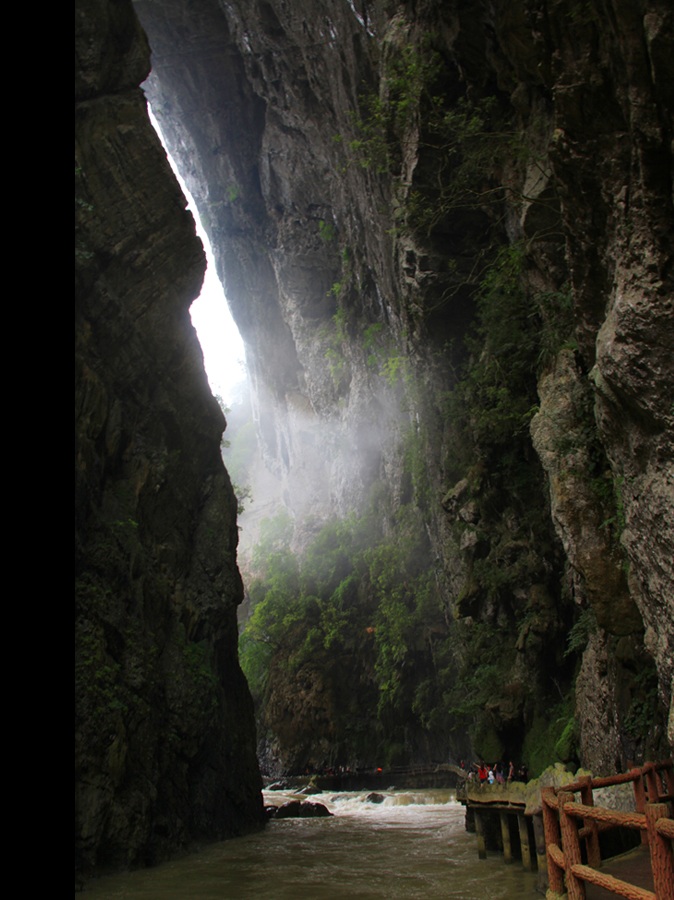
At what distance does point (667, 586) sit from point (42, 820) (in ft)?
22.2

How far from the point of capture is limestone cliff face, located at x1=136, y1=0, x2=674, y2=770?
725cm

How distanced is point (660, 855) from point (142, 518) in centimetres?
1573

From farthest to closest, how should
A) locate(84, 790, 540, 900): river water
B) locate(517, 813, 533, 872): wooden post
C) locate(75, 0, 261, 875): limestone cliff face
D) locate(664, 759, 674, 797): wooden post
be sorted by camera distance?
locate(75, 0, 261, 875): limestone cliff face
locate(517, 813, 533, 872): wooden post
locate(84, 790, 540, 900): river water
locate(664, 759, 674, 797): wooden post

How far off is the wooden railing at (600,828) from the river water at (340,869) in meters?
3.76

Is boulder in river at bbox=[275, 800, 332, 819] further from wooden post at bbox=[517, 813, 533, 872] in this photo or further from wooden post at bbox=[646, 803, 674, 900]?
wooden post at bbox=[646, 803, 674, 900]

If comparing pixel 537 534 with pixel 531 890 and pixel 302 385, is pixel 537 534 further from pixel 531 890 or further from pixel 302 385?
pixel 302 385

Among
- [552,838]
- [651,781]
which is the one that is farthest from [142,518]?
[552,838]

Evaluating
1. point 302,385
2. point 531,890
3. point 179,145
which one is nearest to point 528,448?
point 531,890

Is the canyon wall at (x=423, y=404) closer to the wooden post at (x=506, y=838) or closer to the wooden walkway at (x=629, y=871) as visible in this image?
the wooden post at (x=506, y=838)

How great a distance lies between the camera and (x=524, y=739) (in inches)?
623

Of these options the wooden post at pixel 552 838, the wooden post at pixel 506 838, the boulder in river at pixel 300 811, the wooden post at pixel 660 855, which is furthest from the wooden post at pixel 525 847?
the boulder in river at pixel 300 811

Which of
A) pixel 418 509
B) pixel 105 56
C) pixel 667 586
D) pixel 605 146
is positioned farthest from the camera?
pixel 418 509

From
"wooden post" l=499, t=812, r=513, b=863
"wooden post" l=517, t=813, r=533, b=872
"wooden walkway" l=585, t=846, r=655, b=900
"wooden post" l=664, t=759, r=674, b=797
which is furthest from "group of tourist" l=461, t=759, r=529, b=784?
"wooden walkway" l=585, t=846, r=655, b=900

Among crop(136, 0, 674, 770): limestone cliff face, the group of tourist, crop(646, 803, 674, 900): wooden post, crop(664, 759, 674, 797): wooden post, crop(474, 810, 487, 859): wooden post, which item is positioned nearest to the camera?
crop(646, 803, 674, 900): wooden post
